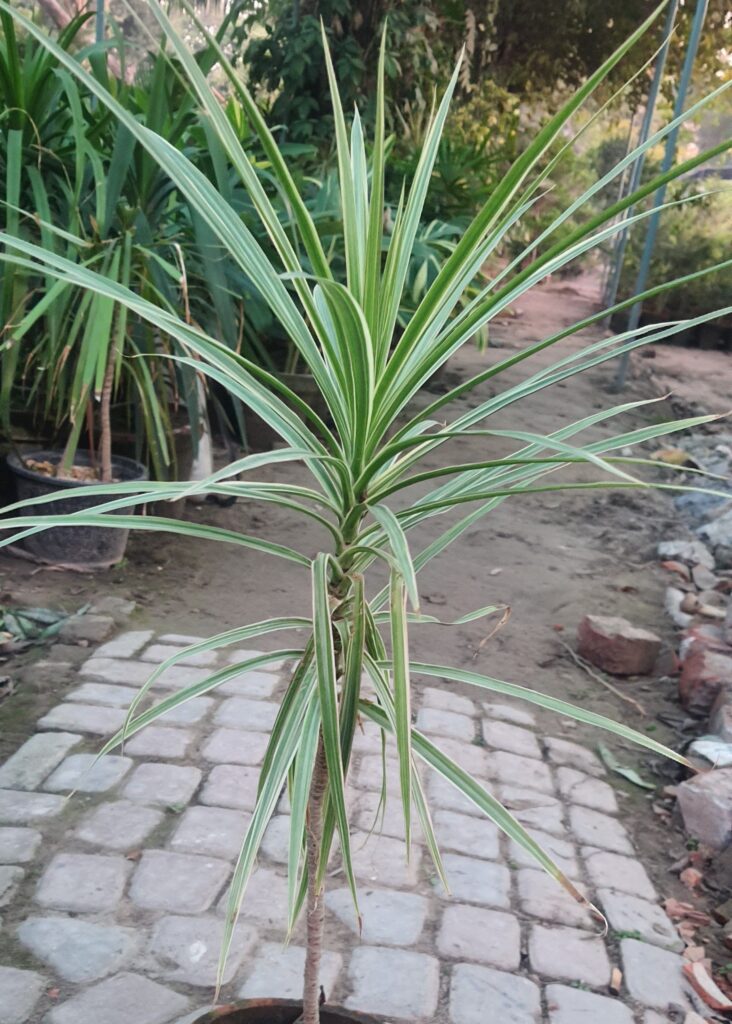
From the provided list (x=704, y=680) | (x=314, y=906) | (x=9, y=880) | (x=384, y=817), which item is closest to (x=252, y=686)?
(x=384, y=817)

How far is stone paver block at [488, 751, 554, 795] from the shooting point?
7.68 feet

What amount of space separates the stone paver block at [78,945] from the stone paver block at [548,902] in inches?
29.5

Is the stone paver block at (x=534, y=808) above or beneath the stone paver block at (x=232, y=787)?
beneath

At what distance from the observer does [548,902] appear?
1.92 m

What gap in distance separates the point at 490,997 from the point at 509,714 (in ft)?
3.69

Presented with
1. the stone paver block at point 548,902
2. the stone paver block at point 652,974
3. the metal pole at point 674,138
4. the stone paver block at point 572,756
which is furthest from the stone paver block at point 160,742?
the metal pole at point 674,138

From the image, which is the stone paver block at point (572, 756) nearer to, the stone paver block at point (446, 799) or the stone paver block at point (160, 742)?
the stone paver block at point (446, 799)

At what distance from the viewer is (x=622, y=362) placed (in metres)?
7.21

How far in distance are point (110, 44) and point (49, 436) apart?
134cm

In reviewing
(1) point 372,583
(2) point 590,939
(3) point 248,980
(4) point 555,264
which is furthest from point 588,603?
(4) point 555,264

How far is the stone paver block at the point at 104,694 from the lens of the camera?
242cm

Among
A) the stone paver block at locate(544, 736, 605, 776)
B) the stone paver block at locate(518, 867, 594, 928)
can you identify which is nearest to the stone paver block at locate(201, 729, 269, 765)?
the stone paver block at locate(518, 867, 594, 928)

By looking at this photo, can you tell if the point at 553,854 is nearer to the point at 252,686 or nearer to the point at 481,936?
the point at 481,936

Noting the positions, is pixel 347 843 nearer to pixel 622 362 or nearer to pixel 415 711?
pixel 415 711
